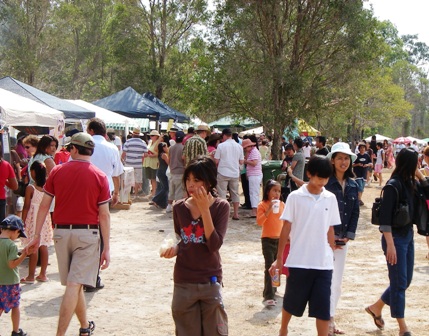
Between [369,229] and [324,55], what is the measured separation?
8206 millimetres

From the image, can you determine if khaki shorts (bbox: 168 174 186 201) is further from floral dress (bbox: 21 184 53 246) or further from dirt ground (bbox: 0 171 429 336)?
floral dress (bbox: 21 184 53 246)

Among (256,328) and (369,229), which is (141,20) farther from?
(256,328)

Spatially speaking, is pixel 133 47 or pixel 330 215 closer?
pixel 330 215

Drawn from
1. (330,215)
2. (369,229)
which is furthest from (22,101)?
(330,215)

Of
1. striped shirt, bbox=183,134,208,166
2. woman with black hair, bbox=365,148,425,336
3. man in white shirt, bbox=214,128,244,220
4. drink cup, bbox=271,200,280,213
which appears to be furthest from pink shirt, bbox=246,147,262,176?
woman with black hair, bbox=365,148,425,336

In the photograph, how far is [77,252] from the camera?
5355mm

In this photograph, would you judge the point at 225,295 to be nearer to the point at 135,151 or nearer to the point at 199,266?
the point at 199,266

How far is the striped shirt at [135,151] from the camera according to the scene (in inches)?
680

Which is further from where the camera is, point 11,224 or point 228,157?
point 228,157

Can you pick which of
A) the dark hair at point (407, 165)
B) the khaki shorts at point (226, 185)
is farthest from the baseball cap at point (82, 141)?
the khaki shorts at point (226, 185)

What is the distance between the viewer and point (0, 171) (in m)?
7.98

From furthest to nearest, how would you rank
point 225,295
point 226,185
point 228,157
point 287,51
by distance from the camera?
1. point 287,51
2. point 226,185
3. point 228,157
4. point 225,295

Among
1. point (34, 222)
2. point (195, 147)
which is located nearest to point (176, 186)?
point (195, 147)

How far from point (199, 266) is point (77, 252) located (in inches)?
58.9
